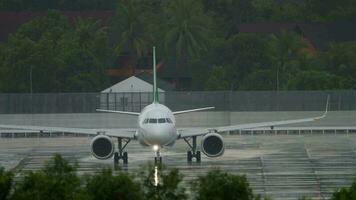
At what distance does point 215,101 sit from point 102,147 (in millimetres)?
22451

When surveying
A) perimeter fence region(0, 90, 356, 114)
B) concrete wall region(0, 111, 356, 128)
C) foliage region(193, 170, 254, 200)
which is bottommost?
foliage region(193, 170, 254, 200)

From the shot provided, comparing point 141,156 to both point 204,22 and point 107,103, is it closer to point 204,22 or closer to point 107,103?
point 107,103

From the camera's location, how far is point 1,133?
79750 millimetres

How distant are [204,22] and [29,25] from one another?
1644 centimetres

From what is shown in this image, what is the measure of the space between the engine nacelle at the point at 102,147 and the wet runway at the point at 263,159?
467mm

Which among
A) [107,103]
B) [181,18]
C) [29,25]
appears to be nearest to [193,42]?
[181,18]

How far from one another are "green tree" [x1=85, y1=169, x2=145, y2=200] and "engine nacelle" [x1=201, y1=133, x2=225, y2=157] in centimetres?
2731

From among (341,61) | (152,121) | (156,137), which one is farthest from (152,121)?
(341,61)

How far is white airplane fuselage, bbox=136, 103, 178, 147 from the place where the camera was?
57.3m

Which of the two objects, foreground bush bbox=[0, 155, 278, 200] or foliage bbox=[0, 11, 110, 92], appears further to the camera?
foliage bbox=[0, 11, 110, 92]

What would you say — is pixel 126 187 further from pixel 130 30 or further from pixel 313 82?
pixel 130 30

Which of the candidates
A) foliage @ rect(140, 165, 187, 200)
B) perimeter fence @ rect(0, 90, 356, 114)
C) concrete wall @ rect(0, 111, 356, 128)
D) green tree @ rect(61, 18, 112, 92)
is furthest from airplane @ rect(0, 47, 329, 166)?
green tree @ rect(61, 18, 112, 92)

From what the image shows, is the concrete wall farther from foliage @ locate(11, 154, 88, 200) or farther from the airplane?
foliage @ locate(11, 154, 88, 200)

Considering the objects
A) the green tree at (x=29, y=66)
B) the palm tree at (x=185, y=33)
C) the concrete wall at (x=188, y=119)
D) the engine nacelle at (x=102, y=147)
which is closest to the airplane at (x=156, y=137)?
the engine nacelle at (x=102, y=147)
